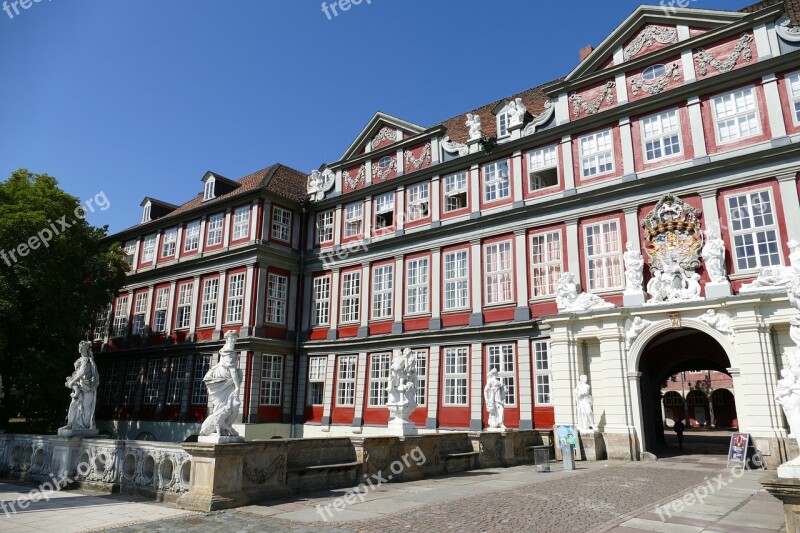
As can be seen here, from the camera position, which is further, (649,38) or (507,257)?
(507,257)

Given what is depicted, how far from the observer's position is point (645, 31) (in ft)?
72.9

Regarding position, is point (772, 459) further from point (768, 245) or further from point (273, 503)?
point (273, 503)

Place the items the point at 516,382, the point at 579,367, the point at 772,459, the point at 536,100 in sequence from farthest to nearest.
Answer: the point at 536,100 → the point at 516,382 → the point at 579,367 → the point at 772,459

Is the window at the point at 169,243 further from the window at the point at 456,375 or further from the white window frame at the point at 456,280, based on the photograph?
the window at the point at 456,375

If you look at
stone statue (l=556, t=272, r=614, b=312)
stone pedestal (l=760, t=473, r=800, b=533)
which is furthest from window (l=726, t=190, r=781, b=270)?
stone pedestal (l=760, t=473, r=800, b=533)

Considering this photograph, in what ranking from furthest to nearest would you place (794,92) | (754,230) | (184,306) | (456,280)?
→ (184,306) → (456,280) → (794,92) → (754,230)

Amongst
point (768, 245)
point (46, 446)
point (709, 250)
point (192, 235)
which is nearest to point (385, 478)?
point (46, 446)

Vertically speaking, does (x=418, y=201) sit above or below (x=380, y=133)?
below

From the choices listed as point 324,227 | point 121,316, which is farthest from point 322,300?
point 121,316

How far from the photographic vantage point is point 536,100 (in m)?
27.4

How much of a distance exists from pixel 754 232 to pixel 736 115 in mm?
4332

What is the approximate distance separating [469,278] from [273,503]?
609 inches

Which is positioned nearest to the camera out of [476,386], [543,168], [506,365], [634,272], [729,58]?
[634,272]

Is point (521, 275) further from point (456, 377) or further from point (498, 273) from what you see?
point (456, 377)
